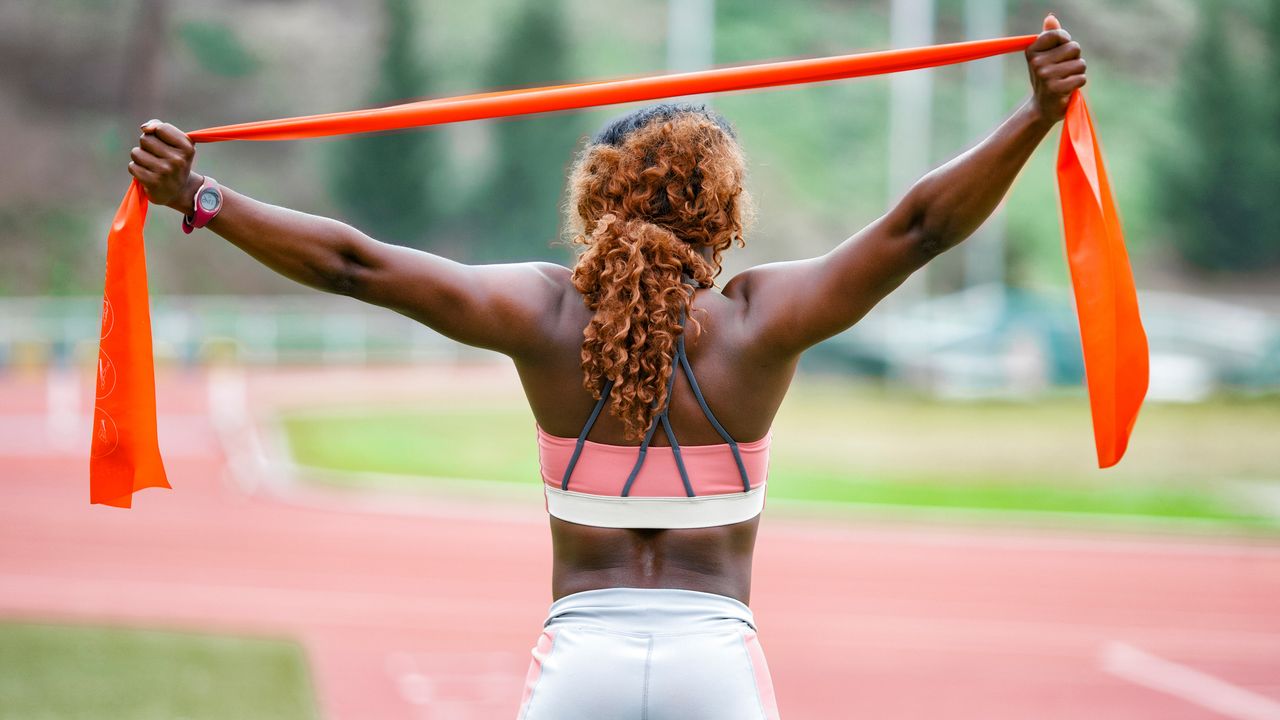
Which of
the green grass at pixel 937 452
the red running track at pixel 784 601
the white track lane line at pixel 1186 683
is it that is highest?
the green grass at pixel 937 452

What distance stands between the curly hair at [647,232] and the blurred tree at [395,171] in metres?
43.7

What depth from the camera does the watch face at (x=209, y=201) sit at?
2766mm

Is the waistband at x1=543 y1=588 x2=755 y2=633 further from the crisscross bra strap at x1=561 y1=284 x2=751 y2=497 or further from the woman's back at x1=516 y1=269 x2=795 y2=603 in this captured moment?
the crisscross bra strap at x1=561 y1=284 x2=751 y2=497

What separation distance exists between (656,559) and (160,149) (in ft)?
4.22

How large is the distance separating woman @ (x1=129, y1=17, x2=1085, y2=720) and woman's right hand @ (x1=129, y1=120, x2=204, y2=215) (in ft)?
0.28

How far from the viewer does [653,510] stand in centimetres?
265

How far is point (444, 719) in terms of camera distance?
730 cm

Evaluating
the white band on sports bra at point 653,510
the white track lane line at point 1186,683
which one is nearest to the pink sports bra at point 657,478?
the white band on sports bra at point 653,510

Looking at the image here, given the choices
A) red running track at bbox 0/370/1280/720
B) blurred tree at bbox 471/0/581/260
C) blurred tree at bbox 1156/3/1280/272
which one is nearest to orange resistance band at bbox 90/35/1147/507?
red running track at bbox 0/370/1280/720

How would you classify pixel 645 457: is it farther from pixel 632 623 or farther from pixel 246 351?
pixel 246 351

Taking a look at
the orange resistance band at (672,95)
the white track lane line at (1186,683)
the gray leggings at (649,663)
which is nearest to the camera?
the gray leggings at (649,663)

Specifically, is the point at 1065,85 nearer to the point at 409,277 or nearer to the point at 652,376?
the point at 652,376

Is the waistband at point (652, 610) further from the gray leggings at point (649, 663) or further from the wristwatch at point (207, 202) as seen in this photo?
the wristwatch at point (207, 202)

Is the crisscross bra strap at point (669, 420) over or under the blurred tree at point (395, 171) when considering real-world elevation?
under
